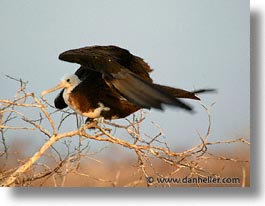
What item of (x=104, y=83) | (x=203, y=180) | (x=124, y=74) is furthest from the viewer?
(x=203, y=180)

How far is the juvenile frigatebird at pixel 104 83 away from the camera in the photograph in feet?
7.00

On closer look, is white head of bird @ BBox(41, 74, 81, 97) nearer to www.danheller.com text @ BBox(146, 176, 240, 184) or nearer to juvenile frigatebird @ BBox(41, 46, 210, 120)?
juvenile frigatebird @ BBox(41, 46, 210, 120)

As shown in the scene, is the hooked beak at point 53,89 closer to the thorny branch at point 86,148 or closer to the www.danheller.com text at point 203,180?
the thorny branch at point 86,148

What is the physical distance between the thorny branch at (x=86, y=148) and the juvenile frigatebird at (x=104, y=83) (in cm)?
6

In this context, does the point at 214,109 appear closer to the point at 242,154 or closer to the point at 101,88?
the point at 242,154

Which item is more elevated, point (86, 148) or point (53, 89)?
point (53, 89)

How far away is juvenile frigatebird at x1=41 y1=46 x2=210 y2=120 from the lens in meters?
2.13

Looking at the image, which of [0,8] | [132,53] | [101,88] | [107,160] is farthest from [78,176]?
[0,8]

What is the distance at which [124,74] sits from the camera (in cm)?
213

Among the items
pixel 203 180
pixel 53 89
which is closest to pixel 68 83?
pixel 53 89

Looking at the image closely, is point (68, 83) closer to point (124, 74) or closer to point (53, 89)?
point (53, 89)

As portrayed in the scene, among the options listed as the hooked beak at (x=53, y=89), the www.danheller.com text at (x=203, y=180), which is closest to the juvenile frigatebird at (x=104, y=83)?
the hooked beak at (x=53, y=89)

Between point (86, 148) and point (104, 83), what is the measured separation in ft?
0.89

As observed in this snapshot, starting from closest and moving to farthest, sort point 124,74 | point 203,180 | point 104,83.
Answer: point 124,74 < point 104,83 < point 203,180
